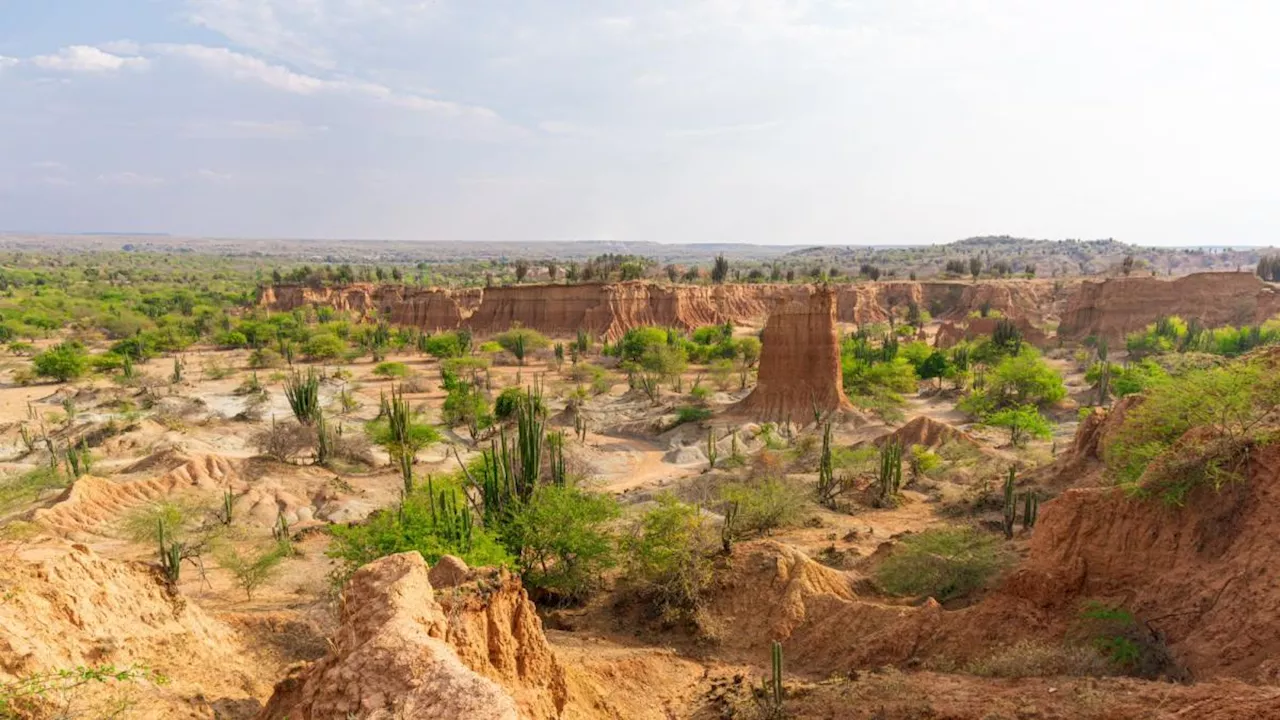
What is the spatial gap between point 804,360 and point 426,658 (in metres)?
27.9

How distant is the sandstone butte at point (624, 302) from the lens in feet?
208

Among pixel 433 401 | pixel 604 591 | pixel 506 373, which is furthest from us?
pixel 506 373

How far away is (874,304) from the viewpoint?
2960 inches

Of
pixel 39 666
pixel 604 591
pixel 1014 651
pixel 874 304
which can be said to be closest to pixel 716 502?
pixel 604 591

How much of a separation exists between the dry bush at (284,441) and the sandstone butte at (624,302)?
35.2 metres

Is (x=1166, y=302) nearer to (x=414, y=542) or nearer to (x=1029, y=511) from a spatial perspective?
(x=1029, y=511)

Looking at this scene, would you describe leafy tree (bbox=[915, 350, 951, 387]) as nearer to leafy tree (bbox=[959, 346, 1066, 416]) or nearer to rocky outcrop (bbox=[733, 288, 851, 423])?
leafy tree (bbox=[959, 346, 1066, 416])

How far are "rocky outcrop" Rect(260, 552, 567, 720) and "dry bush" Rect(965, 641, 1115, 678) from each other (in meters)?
5.38

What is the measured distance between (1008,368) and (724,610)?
27.1 meters

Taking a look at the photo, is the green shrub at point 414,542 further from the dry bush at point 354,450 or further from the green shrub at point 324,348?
the green shrub at point 324,348

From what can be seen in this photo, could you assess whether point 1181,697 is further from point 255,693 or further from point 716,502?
point 716,502

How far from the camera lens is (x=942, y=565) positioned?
13.0 metres

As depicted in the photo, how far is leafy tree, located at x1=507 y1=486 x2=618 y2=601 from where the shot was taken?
13.7m

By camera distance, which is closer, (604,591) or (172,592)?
(172,592)
